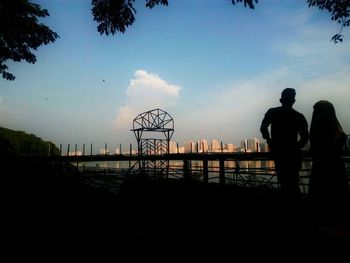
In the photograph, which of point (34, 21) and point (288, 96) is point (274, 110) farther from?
point (34, 21)

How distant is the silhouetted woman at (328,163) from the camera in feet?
14.0

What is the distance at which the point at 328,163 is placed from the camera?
173 inches

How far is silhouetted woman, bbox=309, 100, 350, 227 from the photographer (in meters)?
4.28

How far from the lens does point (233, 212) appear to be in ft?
14.8

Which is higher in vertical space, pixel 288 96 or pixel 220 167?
pixel 288 96

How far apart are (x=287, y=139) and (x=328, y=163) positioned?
0.74 m

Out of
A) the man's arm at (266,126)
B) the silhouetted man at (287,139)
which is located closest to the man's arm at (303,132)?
the silhouetted man at (287,139)

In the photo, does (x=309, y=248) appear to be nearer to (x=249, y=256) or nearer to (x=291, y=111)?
(x=249, y=256)

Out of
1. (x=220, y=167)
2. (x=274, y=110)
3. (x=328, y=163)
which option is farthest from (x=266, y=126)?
(x=220, y=167)

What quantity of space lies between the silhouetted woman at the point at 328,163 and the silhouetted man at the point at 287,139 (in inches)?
9.5

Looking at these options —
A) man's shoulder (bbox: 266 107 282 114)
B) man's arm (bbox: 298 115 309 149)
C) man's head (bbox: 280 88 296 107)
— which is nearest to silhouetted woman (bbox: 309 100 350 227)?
man's arm (bbox: 298 115 309 149)

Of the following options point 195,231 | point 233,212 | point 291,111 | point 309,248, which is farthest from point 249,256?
point 291,111

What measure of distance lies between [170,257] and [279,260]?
40.9 inches

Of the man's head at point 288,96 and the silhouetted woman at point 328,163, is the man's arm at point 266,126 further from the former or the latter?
the silhouetted woman at point 328,163
